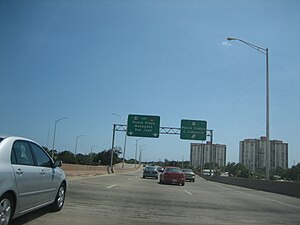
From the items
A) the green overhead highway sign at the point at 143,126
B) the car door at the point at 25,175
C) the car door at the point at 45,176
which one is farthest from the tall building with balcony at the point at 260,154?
the car door at the point at 25,175

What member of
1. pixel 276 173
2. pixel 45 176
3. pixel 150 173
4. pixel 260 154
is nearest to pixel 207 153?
pixel 260 154

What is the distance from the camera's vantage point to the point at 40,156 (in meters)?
7.87

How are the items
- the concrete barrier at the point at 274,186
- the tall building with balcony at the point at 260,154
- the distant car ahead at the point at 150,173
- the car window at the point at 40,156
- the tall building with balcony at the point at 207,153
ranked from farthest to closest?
1. the tall building with balcony at the point at 207,153
2. the tall building with balcony at the point at 260,154
3. the distant car ahead at the point at 150,173
4. the concrete barrier at the point at 274,186
5. the car window at the point at 40,156

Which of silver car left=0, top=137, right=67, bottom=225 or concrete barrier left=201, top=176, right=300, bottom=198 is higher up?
silver car left=0, top=137, right=67, bottom=225

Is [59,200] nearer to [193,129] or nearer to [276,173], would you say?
[193,129]

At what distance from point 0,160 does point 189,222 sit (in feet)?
15.9

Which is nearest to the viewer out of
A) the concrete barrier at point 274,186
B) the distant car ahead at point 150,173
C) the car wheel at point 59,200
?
the car wheel at point 59,200

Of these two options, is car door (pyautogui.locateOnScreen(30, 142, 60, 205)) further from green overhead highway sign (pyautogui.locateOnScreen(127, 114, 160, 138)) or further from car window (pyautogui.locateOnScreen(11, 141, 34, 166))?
green overhead highway sign (pyautogui.locateOnScreen(127, 114, 160, 138))

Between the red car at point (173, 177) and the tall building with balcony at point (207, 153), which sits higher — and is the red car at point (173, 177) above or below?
below

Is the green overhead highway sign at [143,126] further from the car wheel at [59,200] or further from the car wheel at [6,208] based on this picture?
the car wheel at [6,208]

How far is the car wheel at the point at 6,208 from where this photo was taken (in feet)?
19.6

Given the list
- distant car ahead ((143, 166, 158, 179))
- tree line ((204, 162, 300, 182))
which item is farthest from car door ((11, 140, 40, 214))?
distant car ahead ((143, 166, 158, 179))

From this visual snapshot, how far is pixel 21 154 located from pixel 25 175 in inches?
Result: 17.0

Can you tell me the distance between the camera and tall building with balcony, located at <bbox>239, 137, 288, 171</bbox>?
8462 cm
